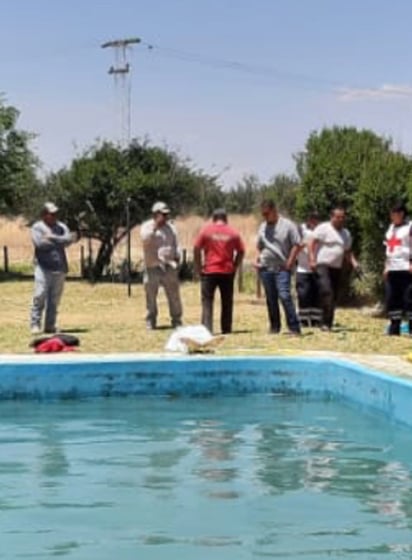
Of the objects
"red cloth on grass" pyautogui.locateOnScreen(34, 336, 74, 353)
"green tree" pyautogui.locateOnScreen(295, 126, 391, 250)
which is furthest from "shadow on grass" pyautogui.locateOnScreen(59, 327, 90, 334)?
"green tree" pyautogui.locateOnScreen(295, 126, 391, 250)

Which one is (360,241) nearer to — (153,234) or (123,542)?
(153,234)

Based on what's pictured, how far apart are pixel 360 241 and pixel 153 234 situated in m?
5.24

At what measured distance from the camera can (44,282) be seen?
46.5 ft

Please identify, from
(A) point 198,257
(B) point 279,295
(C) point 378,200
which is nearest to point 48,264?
(A) point 198,257

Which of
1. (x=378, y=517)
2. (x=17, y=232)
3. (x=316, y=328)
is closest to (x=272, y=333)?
(x=316, y=328)

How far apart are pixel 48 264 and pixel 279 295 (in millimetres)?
2765

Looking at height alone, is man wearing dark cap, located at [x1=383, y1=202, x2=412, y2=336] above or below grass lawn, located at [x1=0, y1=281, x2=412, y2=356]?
above

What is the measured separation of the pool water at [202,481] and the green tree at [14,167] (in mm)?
26722

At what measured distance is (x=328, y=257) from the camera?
13875 mm

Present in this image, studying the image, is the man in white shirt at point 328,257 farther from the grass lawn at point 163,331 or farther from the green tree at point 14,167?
the green tree at point 14,167

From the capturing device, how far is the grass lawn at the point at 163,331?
1253 centimetres

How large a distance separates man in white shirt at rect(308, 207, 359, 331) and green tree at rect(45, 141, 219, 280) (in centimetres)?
1886

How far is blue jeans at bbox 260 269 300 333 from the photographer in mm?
13203

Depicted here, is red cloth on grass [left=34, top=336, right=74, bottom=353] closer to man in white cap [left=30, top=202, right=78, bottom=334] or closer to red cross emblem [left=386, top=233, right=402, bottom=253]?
man in white cap [left=30, top=202, right=78, bottom=334]
